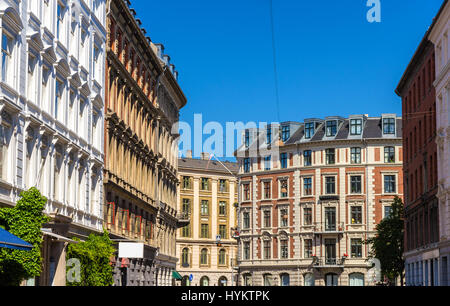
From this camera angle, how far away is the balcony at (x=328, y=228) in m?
97.9

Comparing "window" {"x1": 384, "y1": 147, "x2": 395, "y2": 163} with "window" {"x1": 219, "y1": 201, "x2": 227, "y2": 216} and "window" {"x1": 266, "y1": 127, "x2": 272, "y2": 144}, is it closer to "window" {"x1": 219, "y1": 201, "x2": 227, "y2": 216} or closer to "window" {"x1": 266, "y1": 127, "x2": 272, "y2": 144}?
"window" {"x1": 266, "y1": 127, "x2": 272, "y2": 144}

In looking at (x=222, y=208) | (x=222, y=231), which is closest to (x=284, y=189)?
(x=222, y=208)

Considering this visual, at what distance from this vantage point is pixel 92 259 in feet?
129

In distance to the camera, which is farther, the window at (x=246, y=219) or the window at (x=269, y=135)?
the window at (x=269, y=135)

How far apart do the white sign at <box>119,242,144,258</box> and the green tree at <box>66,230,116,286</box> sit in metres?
5.58

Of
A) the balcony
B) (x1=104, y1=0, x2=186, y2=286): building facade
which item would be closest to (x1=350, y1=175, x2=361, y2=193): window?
the balcony

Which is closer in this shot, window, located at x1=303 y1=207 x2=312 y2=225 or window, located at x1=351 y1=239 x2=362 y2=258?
window, located at x1=351 y1=239 x2=362 y2=258

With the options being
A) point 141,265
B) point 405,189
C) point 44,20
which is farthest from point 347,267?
point 44,20

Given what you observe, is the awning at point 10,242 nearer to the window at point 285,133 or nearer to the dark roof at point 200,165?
the window at point 285,133

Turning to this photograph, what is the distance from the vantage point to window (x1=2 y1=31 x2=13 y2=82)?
91.3ft

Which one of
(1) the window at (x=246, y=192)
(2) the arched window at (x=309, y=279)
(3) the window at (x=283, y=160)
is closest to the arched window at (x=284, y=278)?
(2) the arched window at (x=309, y=279)

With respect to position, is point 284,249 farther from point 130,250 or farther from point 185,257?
point 130,250

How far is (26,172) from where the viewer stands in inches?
1230
